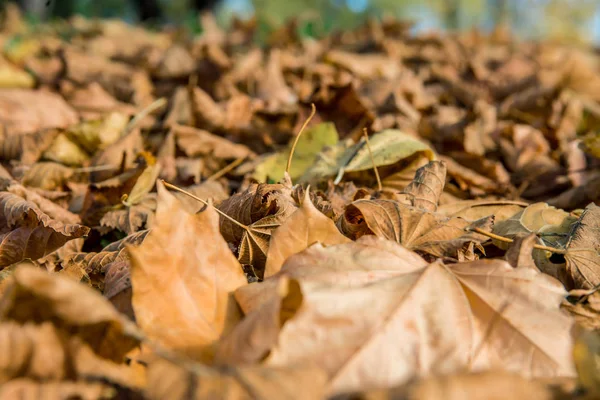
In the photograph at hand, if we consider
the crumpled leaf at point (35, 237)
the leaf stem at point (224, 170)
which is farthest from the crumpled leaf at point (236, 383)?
the leaf stem at point (224, 170)

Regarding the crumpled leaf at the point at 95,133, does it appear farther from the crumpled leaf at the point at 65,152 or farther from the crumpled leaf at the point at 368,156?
the crumpled leaf at the point at 368,156

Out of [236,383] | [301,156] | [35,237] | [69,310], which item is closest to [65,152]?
[35,237]

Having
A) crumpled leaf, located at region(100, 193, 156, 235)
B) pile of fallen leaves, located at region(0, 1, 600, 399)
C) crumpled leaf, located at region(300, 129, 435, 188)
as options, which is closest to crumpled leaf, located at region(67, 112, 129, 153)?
pile of fallen leaves, located at region(0, 1, 600, 399)

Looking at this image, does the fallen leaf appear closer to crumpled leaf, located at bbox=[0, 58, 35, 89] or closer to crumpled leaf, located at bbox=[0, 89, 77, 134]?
crumpled leaf, located at bbox=[0, 89, 77, 134]

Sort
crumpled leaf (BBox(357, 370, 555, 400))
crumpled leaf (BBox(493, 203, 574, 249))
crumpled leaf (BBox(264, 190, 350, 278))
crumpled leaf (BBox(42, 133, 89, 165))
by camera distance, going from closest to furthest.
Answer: crumpled leaf (BBox(357, 370, 555, 400)) < crumpled leaf (BBox(264, 190, 350, 278)) < crumpled leaf (BBox(493, 203, 574, 249)) < crumpled leaf (BBox(42, 133, 89, 165))

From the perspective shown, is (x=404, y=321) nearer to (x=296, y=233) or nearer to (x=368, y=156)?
(x=296, y=233)

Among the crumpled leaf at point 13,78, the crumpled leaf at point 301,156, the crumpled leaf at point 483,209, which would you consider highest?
the crumpled leaf at point 483,209

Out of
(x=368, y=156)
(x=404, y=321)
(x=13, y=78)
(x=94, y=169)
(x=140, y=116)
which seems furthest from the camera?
(x=13, y=78)

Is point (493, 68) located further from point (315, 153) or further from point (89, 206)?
point (89, 206)
